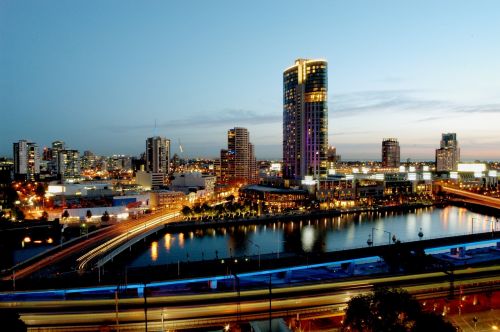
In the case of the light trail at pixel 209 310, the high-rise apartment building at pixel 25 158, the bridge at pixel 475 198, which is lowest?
the bridge at pixel 475 198

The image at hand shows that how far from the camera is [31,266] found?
31.7 feet

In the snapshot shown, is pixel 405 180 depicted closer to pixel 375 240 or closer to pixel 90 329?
pixel 375 240

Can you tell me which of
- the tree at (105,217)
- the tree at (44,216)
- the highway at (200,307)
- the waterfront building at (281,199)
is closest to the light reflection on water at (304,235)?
the waterfront building at (281,199)

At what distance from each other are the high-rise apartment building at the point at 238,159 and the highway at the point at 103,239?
21732 mm

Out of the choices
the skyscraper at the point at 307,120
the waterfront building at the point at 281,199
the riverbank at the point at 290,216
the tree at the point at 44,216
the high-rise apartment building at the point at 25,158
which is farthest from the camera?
the high-rise apartment building at the point at 25,158

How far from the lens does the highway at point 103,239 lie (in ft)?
31.2

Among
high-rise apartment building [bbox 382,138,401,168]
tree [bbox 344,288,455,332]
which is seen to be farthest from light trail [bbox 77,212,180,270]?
high-rise apartment building [bbox 382,138,401,168]

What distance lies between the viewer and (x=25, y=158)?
42156mm

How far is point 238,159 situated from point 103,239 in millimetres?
29081

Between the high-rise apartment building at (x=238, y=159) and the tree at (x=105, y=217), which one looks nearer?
the tree at (x=105, y=217)

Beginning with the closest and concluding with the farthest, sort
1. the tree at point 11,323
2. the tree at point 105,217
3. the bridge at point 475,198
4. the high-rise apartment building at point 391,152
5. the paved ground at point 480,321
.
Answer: the tree at point 11,323
the paved ground at point 480,321
the tree at point 105,217
the bridge at point 475,198
the high-rise apartment building at point 391,152

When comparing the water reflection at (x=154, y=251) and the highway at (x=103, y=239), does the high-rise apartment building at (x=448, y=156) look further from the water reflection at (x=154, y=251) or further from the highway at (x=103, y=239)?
the water reflection at (x=154, y=251)

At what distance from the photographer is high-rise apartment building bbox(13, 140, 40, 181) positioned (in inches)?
1638

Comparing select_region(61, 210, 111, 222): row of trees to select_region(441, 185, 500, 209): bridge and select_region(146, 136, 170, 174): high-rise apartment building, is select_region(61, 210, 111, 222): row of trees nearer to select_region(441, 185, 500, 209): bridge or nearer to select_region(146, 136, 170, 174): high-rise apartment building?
select_region(441, 185, 500, 209): bridge
